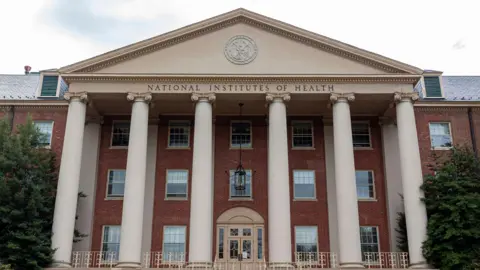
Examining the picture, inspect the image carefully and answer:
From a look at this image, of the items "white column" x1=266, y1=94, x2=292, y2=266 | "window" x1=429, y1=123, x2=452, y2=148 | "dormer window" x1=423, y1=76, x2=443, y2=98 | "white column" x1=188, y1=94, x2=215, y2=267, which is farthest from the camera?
"dormer window" x1=423, y1=76, x2=443, y2=98

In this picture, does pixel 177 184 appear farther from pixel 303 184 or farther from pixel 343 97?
pixel 343 97

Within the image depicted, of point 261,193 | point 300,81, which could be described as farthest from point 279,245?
point 300,81

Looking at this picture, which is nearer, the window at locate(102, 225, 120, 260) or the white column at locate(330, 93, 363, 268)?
the white column at locate(330, 93, 363, 268)

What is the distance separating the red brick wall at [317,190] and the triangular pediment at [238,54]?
5784 mm

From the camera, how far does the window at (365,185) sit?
38.9 meters

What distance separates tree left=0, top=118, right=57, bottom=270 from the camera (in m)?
30.8

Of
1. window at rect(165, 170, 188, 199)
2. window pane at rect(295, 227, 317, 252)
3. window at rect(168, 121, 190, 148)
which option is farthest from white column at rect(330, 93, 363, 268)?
window at rect(168, 121, 190, 148)

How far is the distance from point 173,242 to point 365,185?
46.0 feet

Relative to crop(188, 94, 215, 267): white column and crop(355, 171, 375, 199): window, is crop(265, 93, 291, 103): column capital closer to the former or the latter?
crop(188, 94, 215, 267): white column

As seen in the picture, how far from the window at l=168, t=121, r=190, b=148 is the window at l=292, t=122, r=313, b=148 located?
25.6 ft

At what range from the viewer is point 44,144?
3750cm

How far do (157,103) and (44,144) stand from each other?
8.11 m

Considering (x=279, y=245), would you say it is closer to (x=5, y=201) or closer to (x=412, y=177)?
(x=412, y=177)

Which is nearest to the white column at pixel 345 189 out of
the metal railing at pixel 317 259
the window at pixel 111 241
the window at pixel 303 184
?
the metal railing at pixel 317 259
